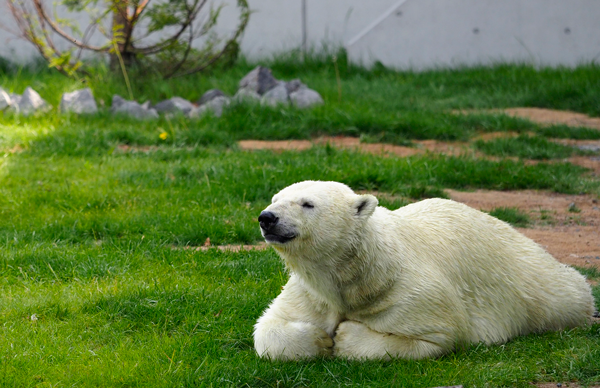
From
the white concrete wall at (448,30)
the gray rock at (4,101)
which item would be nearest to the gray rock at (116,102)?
the gray rock at (4,101)

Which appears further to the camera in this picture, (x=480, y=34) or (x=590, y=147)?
(x=480, y=34)

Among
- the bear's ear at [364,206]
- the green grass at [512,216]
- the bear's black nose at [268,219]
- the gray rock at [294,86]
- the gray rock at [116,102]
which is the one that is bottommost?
the green grass at [512,216]

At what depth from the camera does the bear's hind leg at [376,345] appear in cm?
296

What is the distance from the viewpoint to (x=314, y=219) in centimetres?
297

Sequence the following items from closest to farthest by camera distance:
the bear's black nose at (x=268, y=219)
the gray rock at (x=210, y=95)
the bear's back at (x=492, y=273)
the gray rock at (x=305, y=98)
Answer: the bear's black nose at (x=268, y=219) < the bear's back at (x=492, y=273) < the gray rock at (x=305, y=98) < the gray rock at (x=210, y=95)

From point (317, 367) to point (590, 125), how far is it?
6.60 metres

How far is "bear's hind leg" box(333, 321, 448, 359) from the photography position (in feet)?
9.71

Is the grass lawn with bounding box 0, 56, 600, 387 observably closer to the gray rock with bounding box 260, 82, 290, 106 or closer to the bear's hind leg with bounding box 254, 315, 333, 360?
the bear's hind leg with bounding box 254, 315, 333, 360

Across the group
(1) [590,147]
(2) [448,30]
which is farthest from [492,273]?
(2) [448,30]

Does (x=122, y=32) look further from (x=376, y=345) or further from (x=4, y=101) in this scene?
(x=376, y=345)

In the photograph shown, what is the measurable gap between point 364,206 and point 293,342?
65cm

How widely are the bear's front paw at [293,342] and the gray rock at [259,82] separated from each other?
6.65m

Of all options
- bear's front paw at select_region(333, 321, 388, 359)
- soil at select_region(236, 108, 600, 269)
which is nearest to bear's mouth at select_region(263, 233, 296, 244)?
bear's front paw at select_region(333, 321, 388, 359)

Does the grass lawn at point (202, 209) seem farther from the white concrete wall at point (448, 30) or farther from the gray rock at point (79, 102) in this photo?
the white concrete wall at point (448, 30)
